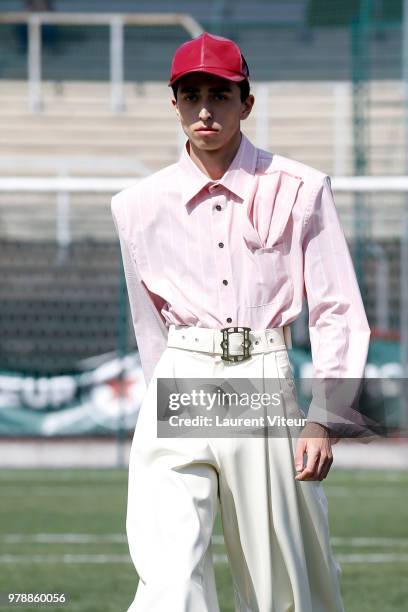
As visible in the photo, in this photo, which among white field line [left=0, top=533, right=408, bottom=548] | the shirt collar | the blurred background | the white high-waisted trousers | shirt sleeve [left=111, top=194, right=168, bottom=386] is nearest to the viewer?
the white high-waisted trousers

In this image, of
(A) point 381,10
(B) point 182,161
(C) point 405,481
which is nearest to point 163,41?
(A) point 381,10

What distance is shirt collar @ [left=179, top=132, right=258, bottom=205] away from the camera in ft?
11.6

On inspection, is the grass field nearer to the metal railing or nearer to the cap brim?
the cap brim

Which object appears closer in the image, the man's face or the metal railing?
the man's face

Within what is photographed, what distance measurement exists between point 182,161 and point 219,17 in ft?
43.6

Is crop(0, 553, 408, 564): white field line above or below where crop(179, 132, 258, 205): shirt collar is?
below

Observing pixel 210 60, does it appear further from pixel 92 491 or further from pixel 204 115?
pixel 92 491

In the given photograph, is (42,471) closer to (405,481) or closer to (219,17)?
(405,481)

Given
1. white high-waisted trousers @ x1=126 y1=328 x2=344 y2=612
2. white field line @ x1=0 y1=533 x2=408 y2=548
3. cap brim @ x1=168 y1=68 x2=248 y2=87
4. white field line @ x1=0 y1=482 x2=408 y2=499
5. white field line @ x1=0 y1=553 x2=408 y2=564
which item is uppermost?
cap brim @ x1=168 y1=68 x2=248 y2=87

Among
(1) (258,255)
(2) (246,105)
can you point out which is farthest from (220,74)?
(1) (258,255)

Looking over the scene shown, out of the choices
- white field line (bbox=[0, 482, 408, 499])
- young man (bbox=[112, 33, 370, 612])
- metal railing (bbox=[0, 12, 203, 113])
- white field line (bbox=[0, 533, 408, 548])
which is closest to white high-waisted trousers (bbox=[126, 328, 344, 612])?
young man (bbox=[112, 33, 370, 612])

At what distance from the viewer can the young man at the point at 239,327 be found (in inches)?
134

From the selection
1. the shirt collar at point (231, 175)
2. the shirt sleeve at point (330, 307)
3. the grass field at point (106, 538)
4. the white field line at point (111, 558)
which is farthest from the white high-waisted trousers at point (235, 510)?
the white field line at point (111, 558)

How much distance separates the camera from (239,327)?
347cm
